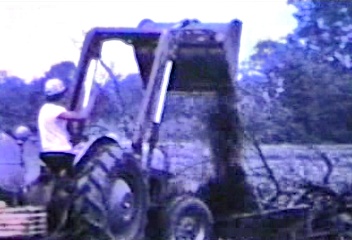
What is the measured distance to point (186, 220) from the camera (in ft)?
8.52

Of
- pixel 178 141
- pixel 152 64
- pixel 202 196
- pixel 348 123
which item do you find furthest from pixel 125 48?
pixel 348 123

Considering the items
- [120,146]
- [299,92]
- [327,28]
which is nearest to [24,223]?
[120,146]

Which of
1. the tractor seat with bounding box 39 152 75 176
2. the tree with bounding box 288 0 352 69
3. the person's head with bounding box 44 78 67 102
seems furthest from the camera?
the tree with bounding box 288 0 352 69

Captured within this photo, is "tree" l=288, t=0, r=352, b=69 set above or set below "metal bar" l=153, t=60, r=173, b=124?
above

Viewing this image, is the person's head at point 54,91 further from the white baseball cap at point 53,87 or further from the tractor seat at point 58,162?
the tractor seat at point 58,162

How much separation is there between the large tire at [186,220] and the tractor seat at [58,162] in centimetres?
30

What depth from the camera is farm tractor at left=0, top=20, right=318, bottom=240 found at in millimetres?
2465

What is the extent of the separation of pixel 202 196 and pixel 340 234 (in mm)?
419

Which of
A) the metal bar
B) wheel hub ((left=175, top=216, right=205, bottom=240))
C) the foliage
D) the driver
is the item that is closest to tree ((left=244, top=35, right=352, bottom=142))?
the foliage

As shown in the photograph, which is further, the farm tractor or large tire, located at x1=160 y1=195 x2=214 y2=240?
large tire, located at x1=160 y1=195 x2=214 y2=240

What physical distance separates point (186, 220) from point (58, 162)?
39 centimetres

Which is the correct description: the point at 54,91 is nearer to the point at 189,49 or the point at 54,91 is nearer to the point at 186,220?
the point at 189,49

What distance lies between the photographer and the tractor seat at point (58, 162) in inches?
95.7

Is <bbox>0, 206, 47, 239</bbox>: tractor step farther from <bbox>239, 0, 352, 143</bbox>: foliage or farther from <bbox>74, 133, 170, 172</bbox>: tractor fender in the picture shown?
<bbox>239, 0, 352, 143</bbox>: foliage
